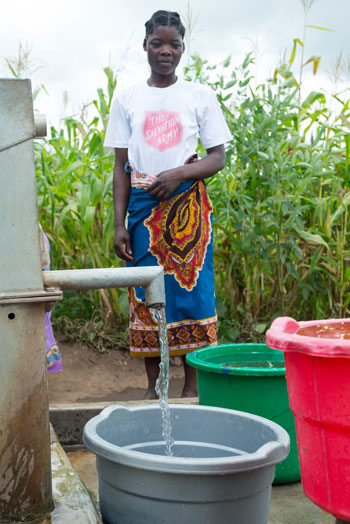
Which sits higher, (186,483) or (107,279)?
(107,279)

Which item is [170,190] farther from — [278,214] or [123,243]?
[278,214]

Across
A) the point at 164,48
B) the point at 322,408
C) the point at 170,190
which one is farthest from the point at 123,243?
the point at 322,408

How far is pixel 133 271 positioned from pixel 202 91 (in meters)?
1.27

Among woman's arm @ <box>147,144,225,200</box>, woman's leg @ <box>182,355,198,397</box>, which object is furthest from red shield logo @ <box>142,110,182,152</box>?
woman's leg @ <box>182,355,198,397</box>

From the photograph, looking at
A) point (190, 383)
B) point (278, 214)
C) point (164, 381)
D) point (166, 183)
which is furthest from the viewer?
point (278, 214)

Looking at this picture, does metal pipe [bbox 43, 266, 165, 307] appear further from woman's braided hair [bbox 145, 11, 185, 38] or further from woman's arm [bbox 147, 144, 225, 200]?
woman's braided hair [bbox 145, 11, 185, 38]

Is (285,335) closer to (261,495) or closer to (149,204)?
Answer: (261,495)

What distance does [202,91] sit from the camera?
2369 mm

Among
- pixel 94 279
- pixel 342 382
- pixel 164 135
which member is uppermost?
pixel 164 135

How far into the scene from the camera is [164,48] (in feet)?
7.58

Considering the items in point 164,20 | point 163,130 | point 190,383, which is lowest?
point 190,383

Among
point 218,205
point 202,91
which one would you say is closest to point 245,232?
point 218,205

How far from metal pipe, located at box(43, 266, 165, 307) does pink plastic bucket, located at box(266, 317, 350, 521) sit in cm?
26

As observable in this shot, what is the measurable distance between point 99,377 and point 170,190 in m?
1.23
